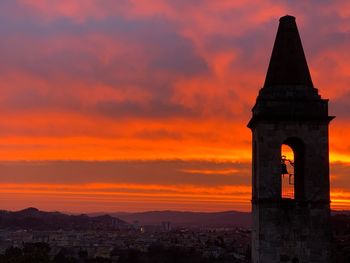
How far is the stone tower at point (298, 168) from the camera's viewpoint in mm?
14836

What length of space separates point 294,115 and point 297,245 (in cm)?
328

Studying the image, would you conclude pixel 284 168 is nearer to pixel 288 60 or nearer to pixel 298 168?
pixel 298 168

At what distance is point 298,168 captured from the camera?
15.9m

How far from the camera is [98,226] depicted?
615 ft

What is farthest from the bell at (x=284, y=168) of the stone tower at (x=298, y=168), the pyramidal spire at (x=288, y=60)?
the pyramidal spire at (x=288, y=60)

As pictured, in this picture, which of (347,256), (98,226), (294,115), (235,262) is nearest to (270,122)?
(294,115)

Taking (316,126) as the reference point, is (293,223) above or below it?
below

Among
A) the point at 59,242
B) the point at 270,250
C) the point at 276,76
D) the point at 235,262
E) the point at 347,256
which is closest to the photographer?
the point at 270,250

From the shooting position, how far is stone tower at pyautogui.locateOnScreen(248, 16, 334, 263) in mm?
14836

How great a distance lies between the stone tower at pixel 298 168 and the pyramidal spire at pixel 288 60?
0.09ft

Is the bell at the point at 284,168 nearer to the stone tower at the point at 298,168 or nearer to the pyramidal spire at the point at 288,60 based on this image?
the stone tower at the point at 298,168

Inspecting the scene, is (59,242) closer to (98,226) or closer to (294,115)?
(98,226)

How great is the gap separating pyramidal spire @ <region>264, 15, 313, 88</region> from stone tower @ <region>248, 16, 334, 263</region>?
0.03m

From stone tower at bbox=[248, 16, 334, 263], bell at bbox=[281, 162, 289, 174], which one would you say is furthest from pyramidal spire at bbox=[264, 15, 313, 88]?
bell at bbox=[281, 162, 289, 174]
